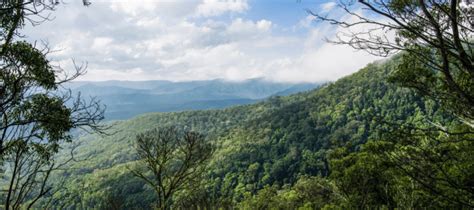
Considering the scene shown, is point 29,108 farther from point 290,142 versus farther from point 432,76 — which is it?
point 290,142

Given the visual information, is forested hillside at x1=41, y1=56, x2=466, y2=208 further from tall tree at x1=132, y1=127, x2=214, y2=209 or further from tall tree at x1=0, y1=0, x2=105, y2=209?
tall tree at x1=0, y1=0, x2=105, y2=209

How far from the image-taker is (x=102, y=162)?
18162cm

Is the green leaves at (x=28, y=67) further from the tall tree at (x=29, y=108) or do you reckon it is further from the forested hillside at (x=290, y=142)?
the forested hillside at (x=290, y=142)

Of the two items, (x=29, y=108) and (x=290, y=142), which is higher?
(x=29, y=108)

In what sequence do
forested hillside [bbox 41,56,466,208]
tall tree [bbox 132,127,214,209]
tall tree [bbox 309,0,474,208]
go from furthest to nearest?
forested hillside [bbox 41,56,466,208]
tall tree [bbox 132,127,214,209]
tall tree [bbox 309,0,474,208]

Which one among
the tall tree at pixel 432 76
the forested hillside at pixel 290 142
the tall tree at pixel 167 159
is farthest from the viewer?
the forested hillside at pixel 290 142

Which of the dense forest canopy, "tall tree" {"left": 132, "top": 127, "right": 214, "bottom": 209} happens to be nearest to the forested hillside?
the dense forest canopy

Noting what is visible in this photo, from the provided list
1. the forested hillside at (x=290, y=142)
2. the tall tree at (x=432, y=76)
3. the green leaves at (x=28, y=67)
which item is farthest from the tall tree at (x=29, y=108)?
the forested hillside at (x=290, y=142)

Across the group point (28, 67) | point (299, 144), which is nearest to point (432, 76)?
point (28, 67)

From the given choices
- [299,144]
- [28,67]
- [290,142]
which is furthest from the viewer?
[290,142]

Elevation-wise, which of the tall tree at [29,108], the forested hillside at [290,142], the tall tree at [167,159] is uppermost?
the tall tree at [29,108]

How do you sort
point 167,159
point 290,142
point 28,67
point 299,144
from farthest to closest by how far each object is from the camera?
point 290,142 → point 299,144 → point 167,159 → point 28,67

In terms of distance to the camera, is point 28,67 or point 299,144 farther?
point 299,144

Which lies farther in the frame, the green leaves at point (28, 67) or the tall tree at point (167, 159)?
the tall tree at point (167, 159)
